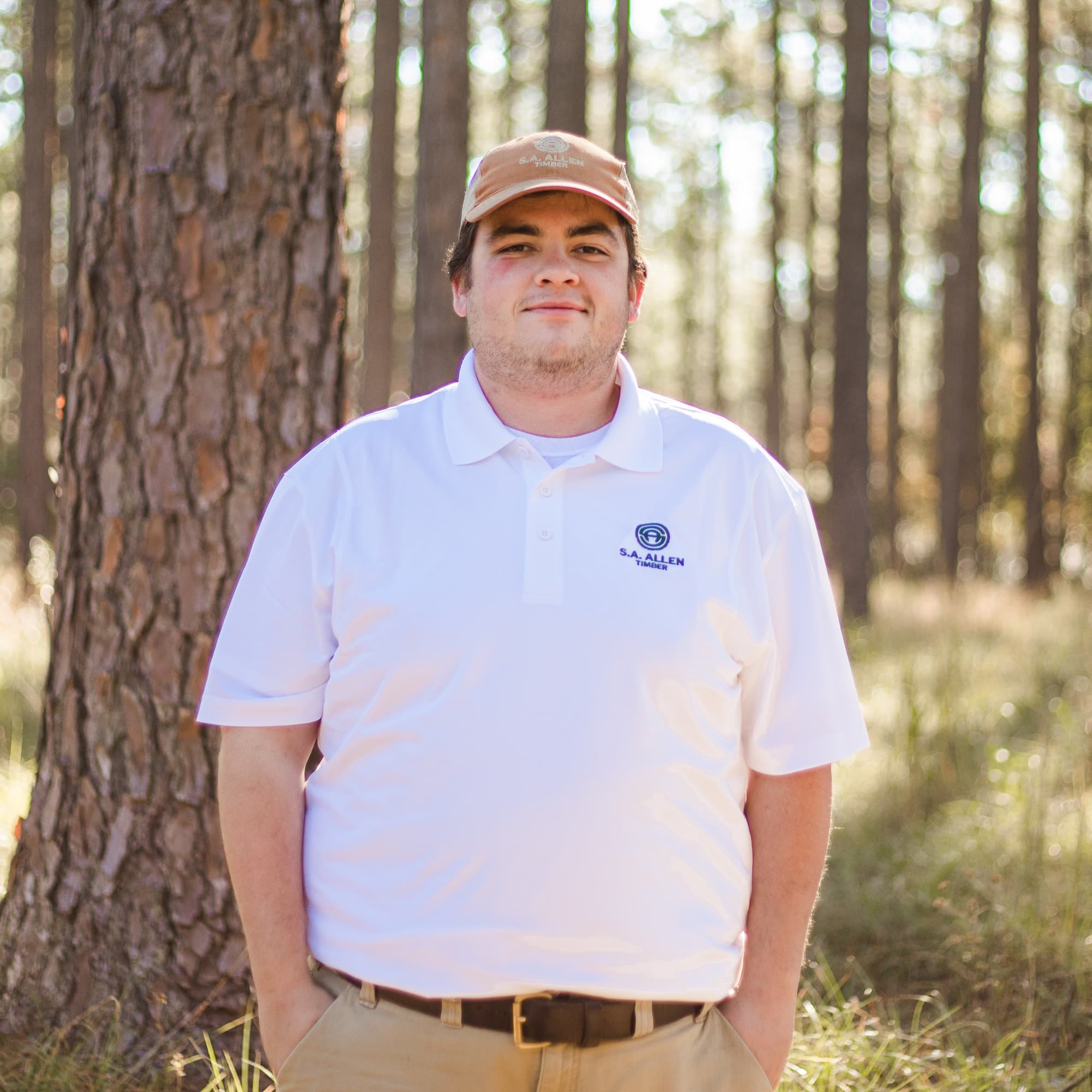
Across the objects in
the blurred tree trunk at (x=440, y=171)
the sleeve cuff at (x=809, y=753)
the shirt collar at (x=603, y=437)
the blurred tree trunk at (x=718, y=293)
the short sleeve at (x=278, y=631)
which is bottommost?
the sleeve cuff at (x=809, y=753)

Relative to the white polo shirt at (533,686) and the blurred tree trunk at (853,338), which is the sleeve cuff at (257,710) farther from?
the blurred tree trunk at (853,338)

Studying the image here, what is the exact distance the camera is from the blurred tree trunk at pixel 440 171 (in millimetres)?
8422

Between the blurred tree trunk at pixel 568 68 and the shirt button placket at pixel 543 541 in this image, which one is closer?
the shirt button placket at pixel 543 541

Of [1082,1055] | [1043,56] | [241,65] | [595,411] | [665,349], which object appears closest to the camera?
[595,411]

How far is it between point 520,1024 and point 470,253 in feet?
5.02

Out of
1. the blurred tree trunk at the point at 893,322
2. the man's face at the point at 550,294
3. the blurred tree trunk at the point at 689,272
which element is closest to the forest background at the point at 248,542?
the man's face at the point at 550,294

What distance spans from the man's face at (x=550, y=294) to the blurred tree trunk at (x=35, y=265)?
14388mm

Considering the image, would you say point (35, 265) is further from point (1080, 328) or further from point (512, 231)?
point (1080, 328)

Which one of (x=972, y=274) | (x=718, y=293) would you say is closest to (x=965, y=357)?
(x=972, y=274)

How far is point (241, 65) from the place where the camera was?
3400 mm

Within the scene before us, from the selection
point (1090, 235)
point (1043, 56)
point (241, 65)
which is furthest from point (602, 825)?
point (1090, 235)

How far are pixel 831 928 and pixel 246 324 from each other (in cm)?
349

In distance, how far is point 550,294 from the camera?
2.27 meters

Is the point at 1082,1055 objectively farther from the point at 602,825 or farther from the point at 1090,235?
the point at 1090,235
